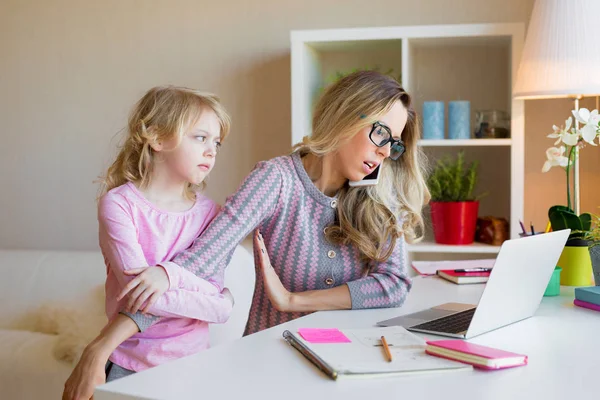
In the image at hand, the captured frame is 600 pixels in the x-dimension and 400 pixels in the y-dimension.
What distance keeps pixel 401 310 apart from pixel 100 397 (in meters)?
0.81

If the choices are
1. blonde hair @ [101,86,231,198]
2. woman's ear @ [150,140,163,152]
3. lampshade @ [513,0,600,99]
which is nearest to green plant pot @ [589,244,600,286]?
lampshade @ [513,0,600,99]

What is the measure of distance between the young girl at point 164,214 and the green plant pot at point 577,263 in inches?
35.2

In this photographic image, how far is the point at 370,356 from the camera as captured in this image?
1204mm

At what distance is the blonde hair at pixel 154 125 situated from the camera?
1816 millimetres

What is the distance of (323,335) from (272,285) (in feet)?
1.30

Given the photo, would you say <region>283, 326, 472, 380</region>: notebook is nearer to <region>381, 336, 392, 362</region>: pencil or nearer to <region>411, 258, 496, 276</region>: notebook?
<region>381, 336, 392, 362</region>: pencil

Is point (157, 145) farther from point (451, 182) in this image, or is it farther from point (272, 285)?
point (451, 182)

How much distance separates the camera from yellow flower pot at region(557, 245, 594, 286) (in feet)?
6.57

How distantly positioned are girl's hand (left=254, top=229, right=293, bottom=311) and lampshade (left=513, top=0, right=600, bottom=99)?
130cm

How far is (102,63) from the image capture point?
11.7ft

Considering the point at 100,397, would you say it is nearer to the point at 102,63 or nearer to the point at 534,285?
the point at 534,285

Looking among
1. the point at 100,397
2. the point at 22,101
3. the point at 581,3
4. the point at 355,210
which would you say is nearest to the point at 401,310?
the point at 355,210

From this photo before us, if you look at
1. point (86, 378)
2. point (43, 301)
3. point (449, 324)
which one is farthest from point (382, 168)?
point (43, 301)

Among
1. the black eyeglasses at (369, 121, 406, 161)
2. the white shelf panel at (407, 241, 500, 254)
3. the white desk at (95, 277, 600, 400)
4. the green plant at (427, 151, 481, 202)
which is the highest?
the black eyeglasses at (369, 121, 406, 161)
